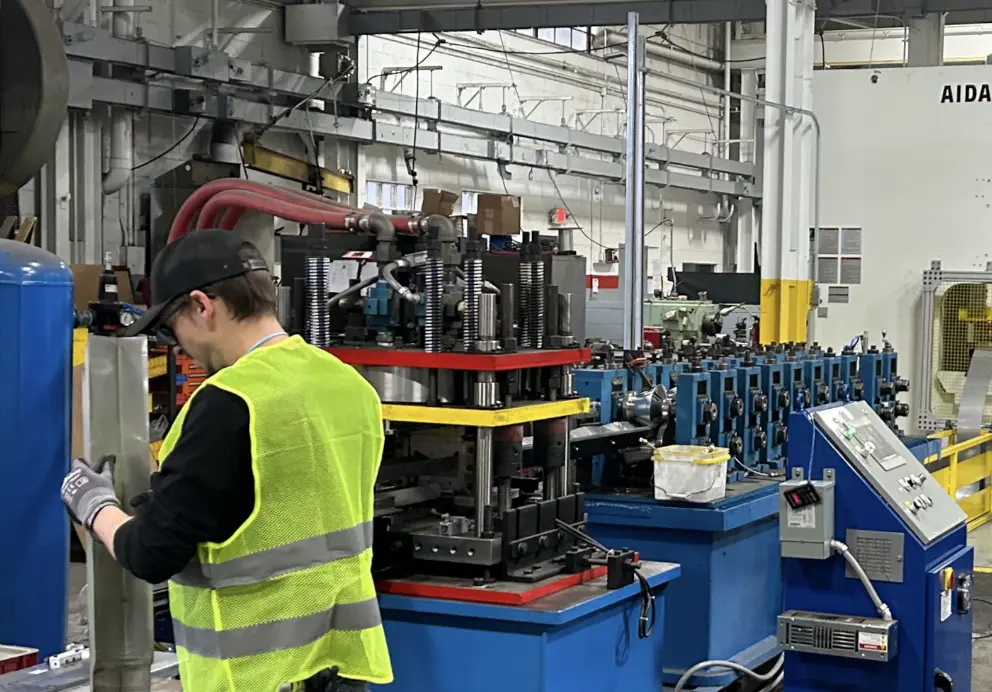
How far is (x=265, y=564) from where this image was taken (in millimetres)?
1747

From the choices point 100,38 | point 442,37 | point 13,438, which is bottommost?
point 13,438

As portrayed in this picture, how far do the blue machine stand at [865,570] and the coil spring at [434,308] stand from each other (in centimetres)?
93

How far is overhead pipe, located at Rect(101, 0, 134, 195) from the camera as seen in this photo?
727 cm

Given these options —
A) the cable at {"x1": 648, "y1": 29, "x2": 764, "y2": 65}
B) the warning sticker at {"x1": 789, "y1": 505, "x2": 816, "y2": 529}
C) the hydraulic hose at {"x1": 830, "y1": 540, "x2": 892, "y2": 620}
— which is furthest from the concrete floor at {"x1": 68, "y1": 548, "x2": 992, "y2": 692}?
the cable at {"x1": 648, "y1": 29, "x2": 764, "y2": 65}

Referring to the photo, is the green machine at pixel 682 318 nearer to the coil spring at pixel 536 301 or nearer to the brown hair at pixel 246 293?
the coil spring at pixel 536 301

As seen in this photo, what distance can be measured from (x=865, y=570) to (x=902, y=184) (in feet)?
15.7

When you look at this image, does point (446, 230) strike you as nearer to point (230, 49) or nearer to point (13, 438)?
point (13, 438)

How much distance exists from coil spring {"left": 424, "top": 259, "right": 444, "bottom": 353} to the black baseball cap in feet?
3.51

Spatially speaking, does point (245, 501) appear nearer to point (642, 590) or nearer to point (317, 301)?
point (317, 301)

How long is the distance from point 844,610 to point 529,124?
25.0 feet

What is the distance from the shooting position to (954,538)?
10.7ft

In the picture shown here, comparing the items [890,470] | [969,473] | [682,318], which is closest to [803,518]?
[890,470]

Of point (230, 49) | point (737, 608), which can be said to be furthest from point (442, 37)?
point (737, 608)

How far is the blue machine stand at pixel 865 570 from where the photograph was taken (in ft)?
9.71
